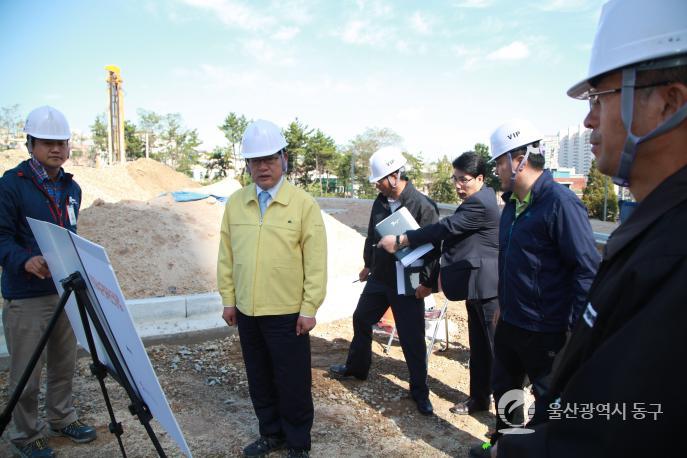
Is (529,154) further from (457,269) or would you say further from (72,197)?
(72,197)

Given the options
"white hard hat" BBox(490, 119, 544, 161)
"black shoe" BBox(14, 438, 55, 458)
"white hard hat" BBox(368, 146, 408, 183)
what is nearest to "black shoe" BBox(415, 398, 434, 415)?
"white hard hat" BBox(368, 146, 408, 183)

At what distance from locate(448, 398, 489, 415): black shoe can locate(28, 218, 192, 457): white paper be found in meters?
2.51

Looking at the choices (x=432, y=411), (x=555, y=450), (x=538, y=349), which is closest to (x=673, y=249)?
(x=555, y=450)

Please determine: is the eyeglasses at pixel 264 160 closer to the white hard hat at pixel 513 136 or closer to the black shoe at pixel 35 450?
the white hard hat at pixel 513 136

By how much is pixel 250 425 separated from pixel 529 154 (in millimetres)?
2829

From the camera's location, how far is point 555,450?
88cm

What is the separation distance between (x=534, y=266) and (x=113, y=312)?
214 centimetres

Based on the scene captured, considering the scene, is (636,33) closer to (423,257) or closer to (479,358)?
(423,257)

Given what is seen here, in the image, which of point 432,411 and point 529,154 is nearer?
point 529,154

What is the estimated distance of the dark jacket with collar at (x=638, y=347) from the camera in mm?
727

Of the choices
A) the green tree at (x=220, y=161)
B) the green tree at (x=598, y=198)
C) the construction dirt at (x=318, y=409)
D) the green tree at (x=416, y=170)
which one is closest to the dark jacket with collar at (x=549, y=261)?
the construction dirt at (x=318, y=409)

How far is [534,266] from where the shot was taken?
99.7 inches

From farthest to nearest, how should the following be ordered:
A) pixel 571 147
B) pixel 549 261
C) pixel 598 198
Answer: pixel 571 147
pixel 598 198
pixel 549 261

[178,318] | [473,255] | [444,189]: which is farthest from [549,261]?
[444,189]
